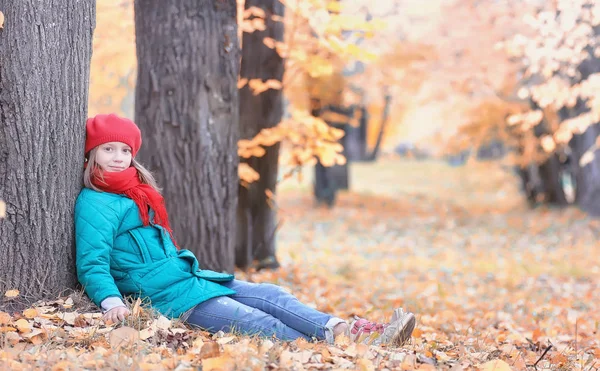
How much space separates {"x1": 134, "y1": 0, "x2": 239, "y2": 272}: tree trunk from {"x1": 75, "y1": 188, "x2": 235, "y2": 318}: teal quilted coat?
1461mm

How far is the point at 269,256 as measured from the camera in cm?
803

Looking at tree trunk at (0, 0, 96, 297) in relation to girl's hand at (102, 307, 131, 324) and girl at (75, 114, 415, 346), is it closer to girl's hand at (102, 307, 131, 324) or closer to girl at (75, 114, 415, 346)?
girl at (75, 114, 415, 346)

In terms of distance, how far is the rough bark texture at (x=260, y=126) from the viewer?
720cm

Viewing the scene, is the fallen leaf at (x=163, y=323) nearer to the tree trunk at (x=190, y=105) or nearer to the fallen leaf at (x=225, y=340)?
the fallen leaf at (x=225, y=340)

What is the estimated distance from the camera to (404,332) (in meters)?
3.54

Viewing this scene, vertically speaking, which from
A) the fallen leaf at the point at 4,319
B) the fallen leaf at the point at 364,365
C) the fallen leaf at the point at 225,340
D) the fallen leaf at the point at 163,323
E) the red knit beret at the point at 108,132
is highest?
the red knit beret at the point at 108,132

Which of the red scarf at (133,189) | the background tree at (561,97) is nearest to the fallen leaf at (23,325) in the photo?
the red scarf at (133,189)

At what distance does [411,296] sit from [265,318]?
4.02m

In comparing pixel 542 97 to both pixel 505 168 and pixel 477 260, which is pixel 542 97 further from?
pixel 505 168

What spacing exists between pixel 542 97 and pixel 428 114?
15610mm

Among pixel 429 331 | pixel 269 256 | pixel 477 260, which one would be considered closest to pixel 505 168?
pixel 477 260

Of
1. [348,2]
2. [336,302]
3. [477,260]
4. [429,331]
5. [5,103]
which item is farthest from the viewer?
[348,2]

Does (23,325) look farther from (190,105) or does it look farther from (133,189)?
(190,105)

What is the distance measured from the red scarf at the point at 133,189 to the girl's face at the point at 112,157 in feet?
0.15
